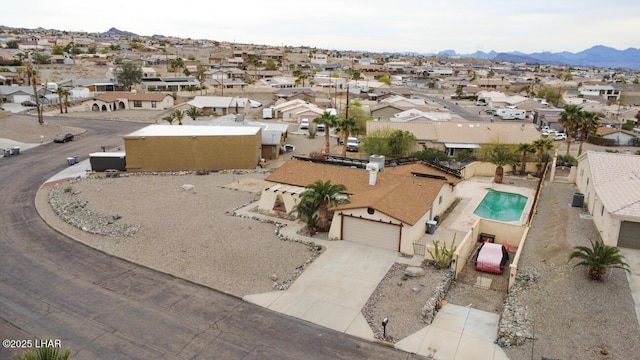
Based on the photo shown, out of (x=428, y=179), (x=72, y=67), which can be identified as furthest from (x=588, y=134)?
(x=72, y=67)

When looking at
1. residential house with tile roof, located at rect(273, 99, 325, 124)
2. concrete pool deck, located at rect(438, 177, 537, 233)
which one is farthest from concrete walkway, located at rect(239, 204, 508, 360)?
residential house with tile roof, located at rect(273, 99, 325, 124)

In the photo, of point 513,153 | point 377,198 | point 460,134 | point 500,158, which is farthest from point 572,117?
point 377,198

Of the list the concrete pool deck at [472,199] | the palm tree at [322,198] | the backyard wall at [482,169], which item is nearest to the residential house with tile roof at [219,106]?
the backyard wall at [482,169]

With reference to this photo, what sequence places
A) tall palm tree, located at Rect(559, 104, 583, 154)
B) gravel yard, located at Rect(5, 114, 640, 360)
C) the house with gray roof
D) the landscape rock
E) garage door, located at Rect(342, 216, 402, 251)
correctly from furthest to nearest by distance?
the house with gray roof, tall palm tree, located at Rect(559, 104, 583, 154), garage door, located at Rect(342, 216, 402, 251), the landscape rock, gravel yard, located at Rect(5, 114, 640, 360)

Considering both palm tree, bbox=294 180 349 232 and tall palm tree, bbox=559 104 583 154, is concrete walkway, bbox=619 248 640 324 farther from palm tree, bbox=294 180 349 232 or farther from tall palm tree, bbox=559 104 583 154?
tall palm tree, bbox=559 104 583 154

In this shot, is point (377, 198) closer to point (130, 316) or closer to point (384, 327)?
point (384, 327)

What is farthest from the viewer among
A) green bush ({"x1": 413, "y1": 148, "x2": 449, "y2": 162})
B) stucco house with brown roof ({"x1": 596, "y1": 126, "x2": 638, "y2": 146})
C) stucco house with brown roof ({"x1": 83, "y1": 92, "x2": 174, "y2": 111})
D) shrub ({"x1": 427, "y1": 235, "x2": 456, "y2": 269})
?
stucco house with brown roof ({"x1": 83, "y1": 92, "x2": 174, "y2": 111})
